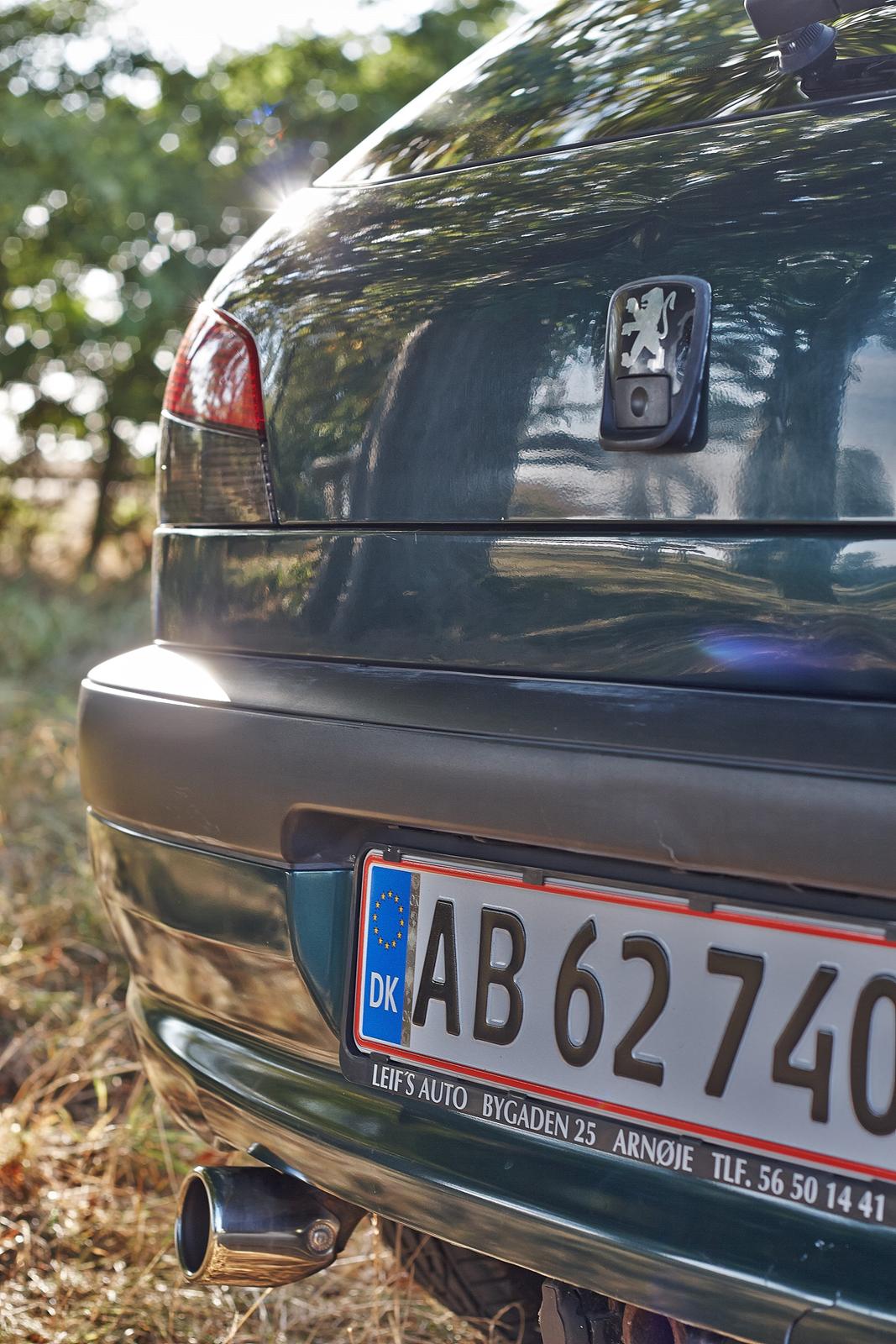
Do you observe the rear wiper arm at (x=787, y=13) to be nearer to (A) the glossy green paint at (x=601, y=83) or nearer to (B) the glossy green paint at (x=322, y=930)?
(A) the glossy green paint at (x=601, y=83)

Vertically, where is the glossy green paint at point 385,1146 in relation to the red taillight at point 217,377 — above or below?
below

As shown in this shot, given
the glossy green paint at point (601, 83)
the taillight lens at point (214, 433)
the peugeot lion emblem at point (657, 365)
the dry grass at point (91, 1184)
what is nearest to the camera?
the peugeot lion emblem at point (657, 365)

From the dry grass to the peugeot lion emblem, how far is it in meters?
1.16

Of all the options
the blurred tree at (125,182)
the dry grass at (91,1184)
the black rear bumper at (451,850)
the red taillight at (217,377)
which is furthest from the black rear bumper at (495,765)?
the blurred tree at (125,182)

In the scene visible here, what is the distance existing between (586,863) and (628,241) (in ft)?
1.87

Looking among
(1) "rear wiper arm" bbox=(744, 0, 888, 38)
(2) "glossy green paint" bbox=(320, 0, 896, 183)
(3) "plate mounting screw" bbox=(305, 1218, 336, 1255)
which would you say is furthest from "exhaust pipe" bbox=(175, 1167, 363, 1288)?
(1) "rear wiper arm" bbox=(744, 0, 888, 38)

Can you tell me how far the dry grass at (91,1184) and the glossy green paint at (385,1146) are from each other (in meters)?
0.43

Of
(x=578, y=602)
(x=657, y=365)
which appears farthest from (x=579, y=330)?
(x=578, y=602)

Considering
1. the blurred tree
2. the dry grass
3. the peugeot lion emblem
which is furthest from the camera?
the blurred tree

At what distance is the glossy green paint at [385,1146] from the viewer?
1.05 metres

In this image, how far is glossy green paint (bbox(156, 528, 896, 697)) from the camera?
3.56 feet

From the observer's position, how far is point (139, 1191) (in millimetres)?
2084

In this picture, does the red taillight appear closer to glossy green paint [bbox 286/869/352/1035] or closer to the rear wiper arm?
glossy green paint [bbox 286/869/352/1035]

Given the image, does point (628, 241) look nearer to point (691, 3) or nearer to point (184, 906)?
point (691, 3)
